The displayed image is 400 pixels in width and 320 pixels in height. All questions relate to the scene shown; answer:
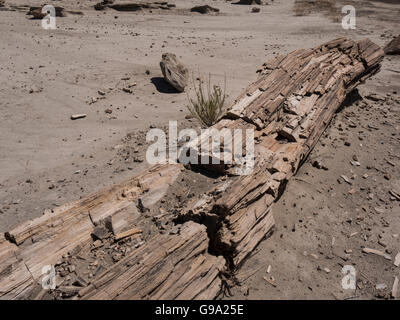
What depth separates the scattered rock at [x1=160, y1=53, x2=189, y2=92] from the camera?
6.54 m

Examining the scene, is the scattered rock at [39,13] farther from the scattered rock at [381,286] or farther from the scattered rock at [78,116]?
the scattered rock at [381,286]

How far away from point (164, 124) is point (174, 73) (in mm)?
1778

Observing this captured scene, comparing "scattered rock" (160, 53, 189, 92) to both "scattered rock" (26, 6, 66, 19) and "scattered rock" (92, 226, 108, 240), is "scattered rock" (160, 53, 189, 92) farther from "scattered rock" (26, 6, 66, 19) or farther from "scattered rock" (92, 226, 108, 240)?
"scattered rock" (26, 6, 66, 19)

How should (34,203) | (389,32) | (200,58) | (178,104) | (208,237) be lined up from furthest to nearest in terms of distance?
(389,32) < (200,58) < (178,104) < (34,203) < (208,237)

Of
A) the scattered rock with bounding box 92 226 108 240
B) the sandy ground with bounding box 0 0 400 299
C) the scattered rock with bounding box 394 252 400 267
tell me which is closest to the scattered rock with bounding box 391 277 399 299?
the sandy ground with bounding box 0 0 400 299

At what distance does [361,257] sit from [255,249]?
3.38 feet

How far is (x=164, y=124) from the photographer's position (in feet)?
17.5

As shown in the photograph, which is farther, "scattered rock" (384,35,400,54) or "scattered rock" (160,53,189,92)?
"scattered rock" (384,35,400,54)

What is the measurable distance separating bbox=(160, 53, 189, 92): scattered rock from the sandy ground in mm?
275

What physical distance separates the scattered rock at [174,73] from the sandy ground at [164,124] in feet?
0.90

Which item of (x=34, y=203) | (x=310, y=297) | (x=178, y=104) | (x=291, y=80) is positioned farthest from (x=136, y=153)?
(x=310, y=297)

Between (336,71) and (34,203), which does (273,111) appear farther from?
(34,203)

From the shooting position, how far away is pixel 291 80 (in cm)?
436

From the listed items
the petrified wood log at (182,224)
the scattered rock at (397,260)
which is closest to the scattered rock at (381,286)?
the scattered rock at (397,260)
